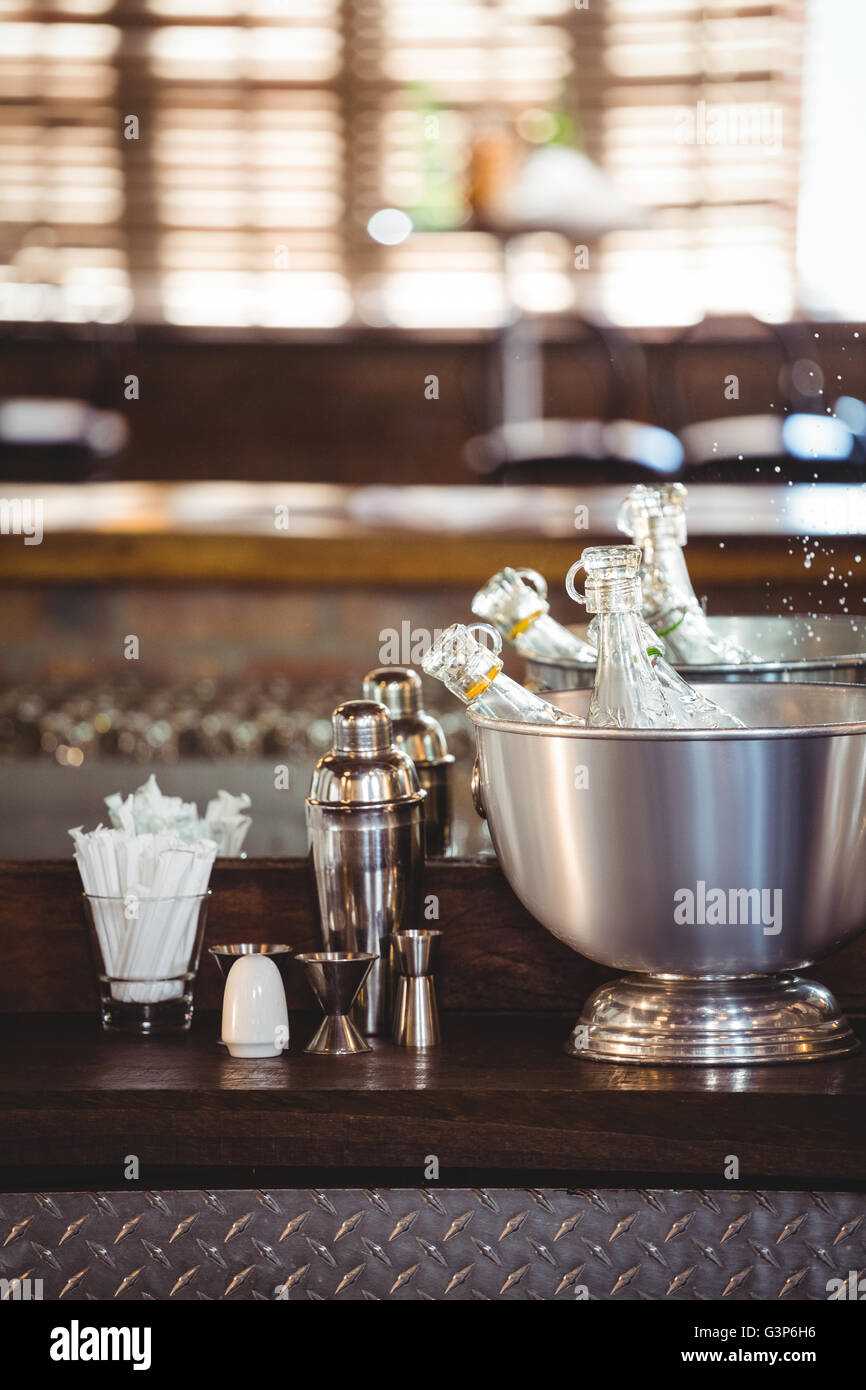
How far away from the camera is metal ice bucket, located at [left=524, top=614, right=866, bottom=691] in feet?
3.61

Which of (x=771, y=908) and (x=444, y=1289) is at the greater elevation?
(x=771, y=908)

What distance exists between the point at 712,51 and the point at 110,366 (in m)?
1.63

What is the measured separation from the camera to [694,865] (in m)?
0.80

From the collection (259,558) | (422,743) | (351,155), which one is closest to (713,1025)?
(422,743)

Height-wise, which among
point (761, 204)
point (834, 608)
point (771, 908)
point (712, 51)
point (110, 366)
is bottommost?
point (771, 908)

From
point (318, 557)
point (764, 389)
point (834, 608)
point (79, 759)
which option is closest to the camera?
point (834, 608)

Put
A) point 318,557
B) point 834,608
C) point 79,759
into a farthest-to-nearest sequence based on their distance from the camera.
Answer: point 318,557
point 79,759
point 834,608

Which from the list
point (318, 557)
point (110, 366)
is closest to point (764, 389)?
point (318, 557)

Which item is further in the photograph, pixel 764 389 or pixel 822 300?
pixel 764 389

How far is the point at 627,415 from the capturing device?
3.51m

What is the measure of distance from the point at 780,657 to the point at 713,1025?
444 mm

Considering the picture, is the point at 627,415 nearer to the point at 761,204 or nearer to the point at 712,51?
Result: the point at 761,204

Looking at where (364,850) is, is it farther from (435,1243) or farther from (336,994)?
(435,1243)

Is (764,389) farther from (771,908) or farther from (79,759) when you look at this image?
(771,908)
